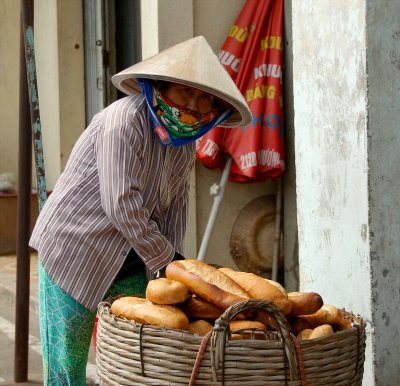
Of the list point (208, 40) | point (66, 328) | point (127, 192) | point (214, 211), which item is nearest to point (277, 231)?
point (214, 211)

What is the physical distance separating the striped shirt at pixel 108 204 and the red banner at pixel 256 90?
7.13 feet

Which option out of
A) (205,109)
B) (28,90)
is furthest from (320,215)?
(28,90)

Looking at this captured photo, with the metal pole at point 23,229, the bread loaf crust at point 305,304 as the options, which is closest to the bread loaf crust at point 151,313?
the bread loaf crust at point 305,304

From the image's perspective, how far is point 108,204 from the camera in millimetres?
2619

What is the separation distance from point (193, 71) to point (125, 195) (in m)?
0.45

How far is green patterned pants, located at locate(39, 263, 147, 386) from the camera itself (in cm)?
288

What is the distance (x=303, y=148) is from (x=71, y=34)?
14.0ft

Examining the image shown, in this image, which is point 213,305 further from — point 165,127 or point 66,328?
point 66,328

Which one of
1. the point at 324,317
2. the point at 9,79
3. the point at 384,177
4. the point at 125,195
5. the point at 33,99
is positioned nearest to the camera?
the point at 324,317

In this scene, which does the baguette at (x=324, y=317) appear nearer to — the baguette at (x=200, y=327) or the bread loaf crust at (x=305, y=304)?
the bread loaf crust at (x=305, y=304)

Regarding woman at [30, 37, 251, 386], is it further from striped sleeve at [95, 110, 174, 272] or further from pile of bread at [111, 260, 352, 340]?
pile of bread at [111, 260, 352, 340]

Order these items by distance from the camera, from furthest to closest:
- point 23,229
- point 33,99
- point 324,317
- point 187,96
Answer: point 23,229 → point 33,99 → point 187,96 → point 324,317

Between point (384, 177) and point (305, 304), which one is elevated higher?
point (384, 177)

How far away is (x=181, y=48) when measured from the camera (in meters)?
2.70
